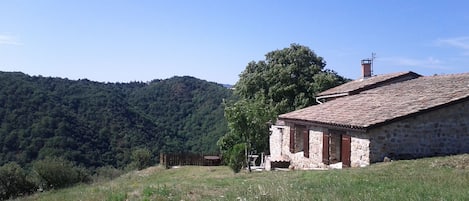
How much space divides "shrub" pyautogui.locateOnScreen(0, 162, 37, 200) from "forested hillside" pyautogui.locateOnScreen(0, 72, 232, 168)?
1022cm

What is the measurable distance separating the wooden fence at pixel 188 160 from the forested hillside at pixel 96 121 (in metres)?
11.7

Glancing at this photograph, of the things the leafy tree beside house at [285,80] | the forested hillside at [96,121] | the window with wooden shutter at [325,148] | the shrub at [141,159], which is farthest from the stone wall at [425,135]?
the forested hillside at [96,121]

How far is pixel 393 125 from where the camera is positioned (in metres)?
16.8

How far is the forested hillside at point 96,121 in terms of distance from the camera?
4438cm

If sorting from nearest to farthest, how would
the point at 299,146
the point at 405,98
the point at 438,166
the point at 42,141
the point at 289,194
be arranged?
the point at 289,194 → the point at 438,166 → the point at 405,98 → the point at 299,146 → the point at 42,141

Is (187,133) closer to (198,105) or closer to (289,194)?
(198,105)

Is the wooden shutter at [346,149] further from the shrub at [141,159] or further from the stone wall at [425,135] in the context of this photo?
the shrub at [141,159]

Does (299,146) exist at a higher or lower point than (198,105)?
lower

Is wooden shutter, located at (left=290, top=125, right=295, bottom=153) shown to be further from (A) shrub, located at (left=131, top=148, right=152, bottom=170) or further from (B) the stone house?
(A) shrub, located at (left=131, top=148, right=152, bottom=170)

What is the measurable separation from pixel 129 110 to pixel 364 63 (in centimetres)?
3930

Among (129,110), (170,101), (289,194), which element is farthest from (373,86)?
(170,101)

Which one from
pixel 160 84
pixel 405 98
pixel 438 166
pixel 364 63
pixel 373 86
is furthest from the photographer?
pixel 160 84

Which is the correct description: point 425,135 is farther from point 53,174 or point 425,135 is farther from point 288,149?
point 53,174

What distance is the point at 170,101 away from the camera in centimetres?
7219
